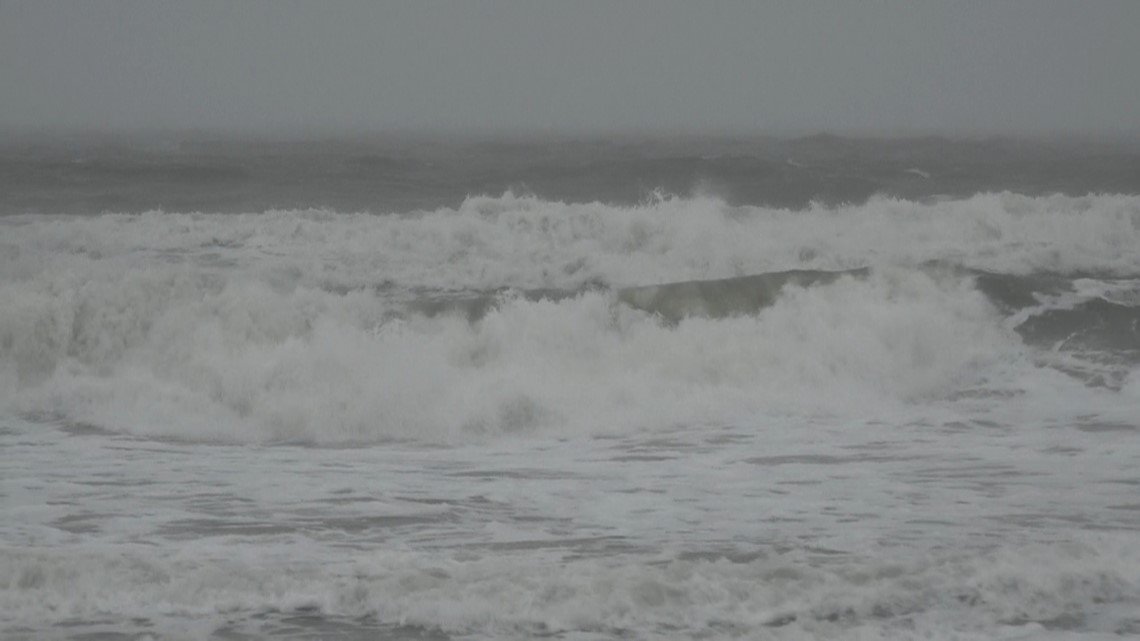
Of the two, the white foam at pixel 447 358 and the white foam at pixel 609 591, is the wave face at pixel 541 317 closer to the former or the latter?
the white foam at pixel 447 358

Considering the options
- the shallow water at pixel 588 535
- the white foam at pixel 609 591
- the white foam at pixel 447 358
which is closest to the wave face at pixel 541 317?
the white foam at pixel 447 358

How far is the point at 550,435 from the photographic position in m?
10.0

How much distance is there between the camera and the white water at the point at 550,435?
6207 millimetres

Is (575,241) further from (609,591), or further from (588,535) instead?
(609,591)

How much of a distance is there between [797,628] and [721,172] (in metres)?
19.7

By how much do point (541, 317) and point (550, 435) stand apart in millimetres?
2756

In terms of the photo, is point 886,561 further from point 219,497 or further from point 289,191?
point 289,191

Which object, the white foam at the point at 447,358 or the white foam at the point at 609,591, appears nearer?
the white foam at the point at 609,591

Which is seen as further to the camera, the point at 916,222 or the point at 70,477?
the point at 916,222

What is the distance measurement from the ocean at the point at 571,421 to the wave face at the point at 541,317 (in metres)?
0.05

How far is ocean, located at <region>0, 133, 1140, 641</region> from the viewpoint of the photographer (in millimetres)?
6219

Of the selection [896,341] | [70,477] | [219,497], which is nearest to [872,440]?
[896,341]

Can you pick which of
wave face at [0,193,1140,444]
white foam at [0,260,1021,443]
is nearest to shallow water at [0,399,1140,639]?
white foam at [0,260,1021,443]

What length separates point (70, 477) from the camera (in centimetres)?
848
